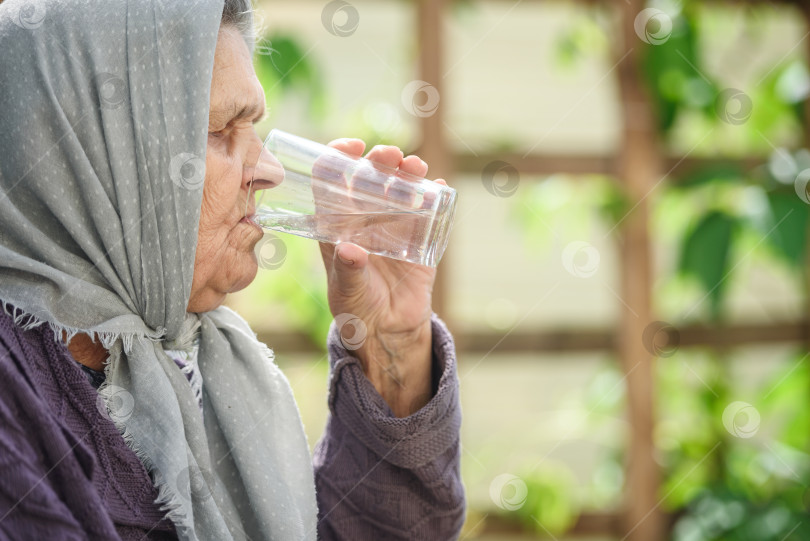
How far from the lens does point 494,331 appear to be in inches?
111

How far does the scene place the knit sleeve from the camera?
133 centimetres

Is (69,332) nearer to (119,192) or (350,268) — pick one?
(119,192)

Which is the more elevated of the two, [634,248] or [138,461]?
[138,461]

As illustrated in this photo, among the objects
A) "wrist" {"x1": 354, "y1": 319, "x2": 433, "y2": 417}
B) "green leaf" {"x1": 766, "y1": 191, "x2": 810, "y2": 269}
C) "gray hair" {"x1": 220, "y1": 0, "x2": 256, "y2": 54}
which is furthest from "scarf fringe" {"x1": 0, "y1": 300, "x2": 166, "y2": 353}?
"green leaf" {"x1": 766, "y1": 191, "x2": 810, "y2": 269}

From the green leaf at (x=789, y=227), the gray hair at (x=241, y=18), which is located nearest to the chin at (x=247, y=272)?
the gray hair at (x=241, y=18)

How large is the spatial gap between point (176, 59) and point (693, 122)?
7.48 feet

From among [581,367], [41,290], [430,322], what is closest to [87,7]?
[41,290]

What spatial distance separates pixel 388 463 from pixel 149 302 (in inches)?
18.1

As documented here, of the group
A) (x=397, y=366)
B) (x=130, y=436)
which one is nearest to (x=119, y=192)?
(x=130, y=436)

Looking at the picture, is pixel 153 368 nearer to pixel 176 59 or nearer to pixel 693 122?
pixel 176 59

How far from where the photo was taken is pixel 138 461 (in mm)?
1127

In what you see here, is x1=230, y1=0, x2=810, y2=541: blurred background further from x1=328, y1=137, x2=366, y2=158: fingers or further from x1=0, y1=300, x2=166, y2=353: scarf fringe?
x1=0, y1=300, x2=166, y2=353: scarf fringe

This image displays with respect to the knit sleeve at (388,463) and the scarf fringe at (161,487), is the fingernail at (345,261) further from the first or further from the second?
the scarf fringe at (161,487)

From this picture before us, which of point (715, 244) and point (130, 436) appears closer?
point (130, 436)
